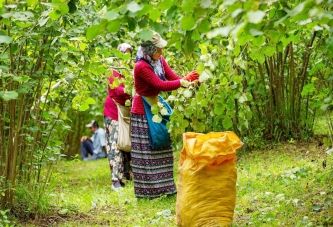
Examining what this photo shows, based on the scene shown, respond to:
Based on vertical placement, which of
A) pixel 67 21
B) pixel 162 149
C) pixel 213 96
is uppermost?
pixel 67 21

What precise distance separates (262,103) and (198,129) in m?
2.97

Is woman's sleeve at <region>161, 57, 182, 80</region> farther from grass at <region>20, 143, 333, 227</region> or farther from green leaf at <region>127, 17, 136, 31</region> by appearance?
green leaf at <region>127, 17, 136, 31</region>

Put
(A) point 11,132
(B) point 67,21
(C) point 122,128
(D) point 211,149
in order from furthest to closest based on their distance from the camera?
(C) point 122,128, (A) point 11,132, (B) point 67,21, (D) point 211,149

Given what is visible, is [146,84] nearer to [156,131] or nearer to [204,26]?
[156,131]

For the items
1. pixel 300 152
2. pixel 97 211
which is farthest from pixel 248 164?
pixel 97 211

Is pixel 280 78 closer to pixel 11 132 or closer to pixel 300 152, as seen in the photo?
pixel 300 152

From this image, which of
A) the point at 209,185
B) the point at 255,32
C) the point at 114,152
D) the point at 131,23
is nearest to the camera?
the point at 255,32

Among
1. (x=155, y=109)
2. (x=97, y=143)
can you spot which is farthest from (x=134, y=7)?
(x=97, y=143)

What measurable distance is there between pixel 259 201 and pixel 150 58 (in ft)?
5.85

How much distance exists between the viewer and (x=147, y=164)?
21.1ft

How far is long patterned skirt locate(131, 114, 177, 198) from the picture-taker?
6.37 m

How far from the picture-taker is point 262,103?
8.32 m

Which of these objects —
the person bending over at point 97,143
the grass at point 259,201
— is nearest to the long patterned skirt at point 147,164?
the grass at point 259,201

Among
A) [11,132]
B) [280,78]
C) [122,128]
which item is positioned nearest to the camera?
[11,132]
